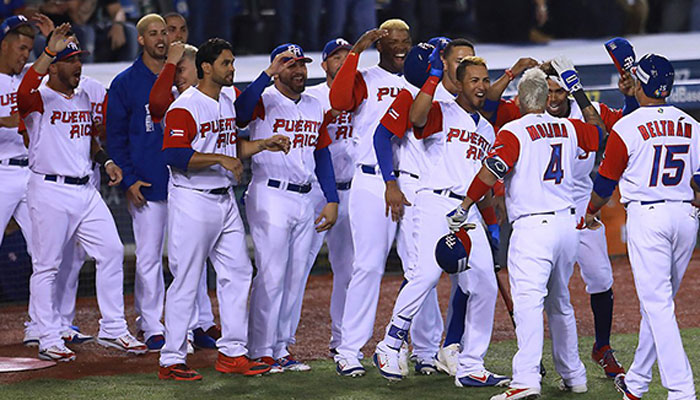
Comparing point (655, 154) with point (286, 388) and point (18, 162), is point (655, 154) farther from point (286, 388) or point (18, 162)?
point (18, 162)

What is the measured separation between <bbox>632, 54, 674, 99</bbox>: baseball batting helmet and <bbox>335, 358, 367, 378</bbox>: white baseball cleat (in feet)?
7.06

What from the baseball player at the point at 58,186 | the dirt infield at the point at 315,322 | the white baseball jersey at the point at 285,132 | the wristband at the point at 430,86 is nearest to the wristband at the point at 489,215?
the wristband at the point at 430,86

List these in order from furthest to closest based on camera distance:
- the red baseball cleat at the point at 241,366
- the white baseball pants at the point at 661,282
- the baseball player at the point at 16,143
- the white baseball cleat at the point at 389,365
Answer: the baseball player at the point at 16,143, the red baseball cleat at the point at 241,366, the white baseball cleat at the point at 389,365, the white baseball pants at the point at 661,282

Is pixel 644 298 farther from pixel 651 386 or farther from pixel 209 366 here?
pixel 209 366

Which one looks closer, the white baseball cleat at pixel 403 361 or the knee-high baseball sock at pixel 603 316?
the white baseball cleat at pixel 403 361

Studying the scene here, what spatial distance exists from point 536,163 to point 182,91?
8.33ft

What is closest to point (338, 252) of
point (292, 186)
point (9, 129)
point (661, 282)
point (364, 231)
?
point (364, 231)

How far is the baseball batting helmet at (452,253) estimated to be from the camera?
537 centimetres

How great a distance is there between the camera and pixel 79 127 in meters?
6.71

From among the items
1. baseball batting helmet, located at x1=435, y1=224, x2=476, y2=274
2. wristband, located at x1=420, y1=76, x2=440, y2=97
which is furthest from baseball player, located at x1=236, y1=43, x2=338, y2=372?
baseball batting helmet, located at x1=435, y1=224, x2=476, y2=274

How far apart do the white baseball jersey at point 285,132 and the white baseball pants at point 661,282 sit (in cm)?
189

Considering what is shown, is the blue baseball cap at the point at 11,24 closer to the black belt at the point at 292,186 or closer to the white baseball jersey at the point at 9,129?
the white baseball jersey at the point at 9,129

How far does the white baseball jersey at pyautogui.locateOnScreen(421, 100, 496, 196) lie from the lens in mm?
5730

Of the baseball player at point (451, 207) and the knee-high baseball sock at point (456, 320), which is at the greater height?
the baseball player at point (451, 207)
